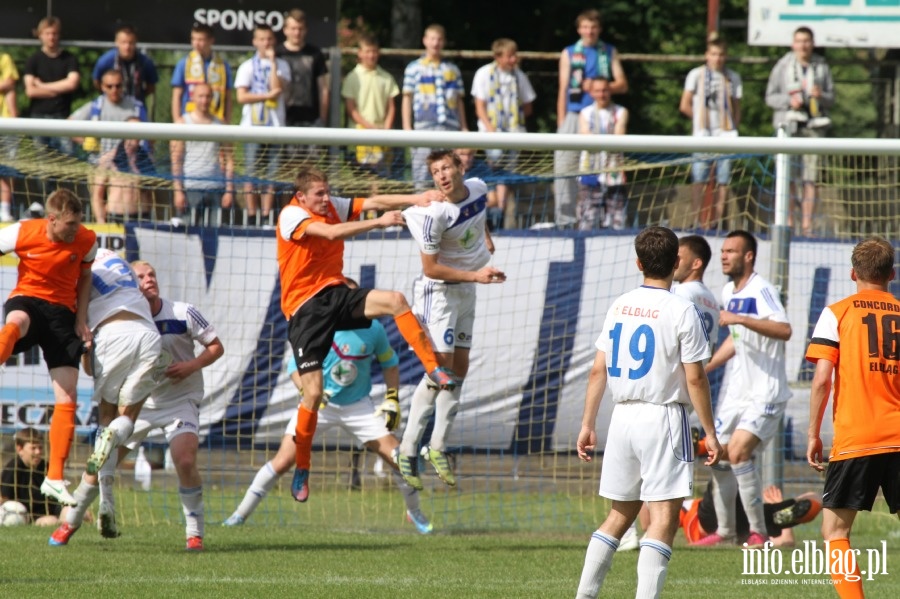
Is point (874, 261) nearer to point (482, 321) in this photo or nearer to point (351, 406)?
point (351, 406)

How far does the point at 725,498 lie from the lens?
32.8ft

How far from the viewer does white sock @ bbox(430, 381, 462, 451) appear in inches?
381

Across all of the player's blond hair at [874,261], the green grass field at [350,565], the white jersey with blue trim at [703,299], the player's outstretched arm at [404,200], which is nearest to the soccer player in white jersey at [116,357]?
the green grass field at [350,565]

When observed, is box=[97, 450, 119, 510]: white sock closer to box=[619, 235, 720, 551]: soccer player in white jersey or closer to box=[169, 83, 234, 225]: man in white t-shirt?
box=[169, 83, 234, 225]: man in white t-shirt

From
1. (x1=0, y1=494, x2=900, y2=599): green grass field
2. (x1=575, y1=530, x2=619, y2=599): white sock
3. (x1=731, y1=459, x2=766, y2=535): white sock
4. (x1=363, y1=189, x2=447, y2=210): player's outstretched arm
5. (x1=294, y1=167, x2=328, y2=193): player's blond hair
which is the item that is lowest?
(x1=0, y1=494, x2=900, y2=599): green grass field

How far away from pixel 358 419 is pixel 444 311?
124cm

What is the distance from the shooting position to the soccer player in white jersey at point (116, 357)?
360 inches

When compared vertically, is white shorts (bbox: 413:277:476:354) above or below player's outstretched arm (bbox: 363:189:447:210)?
below

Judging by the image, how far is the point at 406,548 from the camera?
371 inches

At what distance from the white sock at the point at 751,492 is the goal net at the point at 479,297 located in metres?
2.01

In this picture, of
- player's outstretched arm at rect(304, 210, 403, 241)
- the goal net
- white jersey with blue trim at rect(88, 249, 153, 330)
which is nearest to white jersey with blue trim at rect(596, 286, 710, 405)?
player's outstretched arm at rect(304, 210, 403, 241)

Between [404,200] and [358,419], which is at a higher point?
[404,200]

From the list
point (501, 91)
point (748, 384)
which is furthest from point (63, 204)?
point (501, 91)

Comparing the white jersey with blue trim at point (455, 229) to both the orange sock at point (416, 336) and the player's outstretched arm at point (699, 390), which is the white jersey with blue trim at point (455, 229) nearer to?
the orange sock at point (416, 336)
